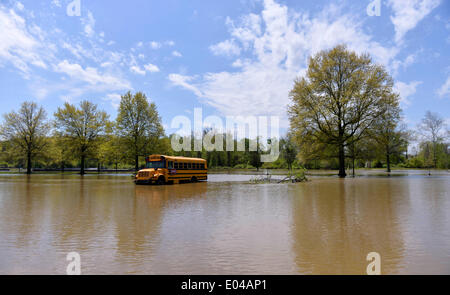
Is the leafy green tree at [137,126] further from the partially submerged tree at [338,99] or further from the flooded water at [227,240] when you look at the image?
the flooded water at [227,240]

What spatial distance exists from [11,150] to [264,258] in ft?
190

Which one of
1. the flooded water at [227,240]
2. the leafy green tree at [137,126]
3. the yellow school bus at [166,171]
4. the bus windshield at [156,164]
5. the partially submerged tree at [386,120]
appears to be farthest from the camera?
the leafy green tree at [137,126]

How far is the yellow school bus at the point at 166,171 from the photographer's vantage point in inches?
926

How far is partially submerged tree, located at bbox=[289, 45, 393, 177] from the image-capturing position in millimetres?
33812

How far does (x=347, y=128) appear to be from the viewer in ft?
117

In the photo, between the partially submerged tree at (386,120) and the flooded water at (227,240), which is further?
the partially submerged tree at (386,120)

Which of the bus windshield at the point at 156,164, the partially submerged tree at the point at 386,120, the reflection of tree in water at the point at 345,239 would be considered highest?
the partially submerged tree at the point at 386,120

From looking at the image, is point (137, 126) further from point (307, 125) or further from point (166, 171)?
point (307, 125)

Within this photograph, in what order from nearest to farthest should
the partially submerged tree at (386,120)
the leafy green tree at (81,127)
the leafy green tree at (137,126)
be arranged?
the partially submerged tree at (386,120)
the leafy green tree at (137,126)
the leafy green tree at (81,127)

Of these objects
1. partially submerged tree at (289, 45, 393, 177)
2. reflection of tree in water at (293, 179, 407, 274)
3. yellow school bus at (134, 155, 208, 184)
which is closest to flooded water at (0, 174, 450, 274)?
reflection of tree in water at (293, 179, 407, 274)

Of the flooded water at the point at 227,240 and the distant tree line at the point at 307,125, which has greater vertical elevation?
the distant tree line at the point at 307,125

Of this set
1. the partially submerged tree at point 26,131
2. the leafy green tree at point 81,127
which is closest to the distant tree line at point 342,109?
the leafy green tree at point 81,127

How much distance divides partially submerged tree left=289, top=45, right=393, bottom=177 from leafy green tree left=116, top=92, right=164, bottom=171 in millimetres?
20739

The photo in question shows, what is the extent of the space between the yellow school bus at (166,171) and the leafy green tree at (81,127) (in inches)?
1041
